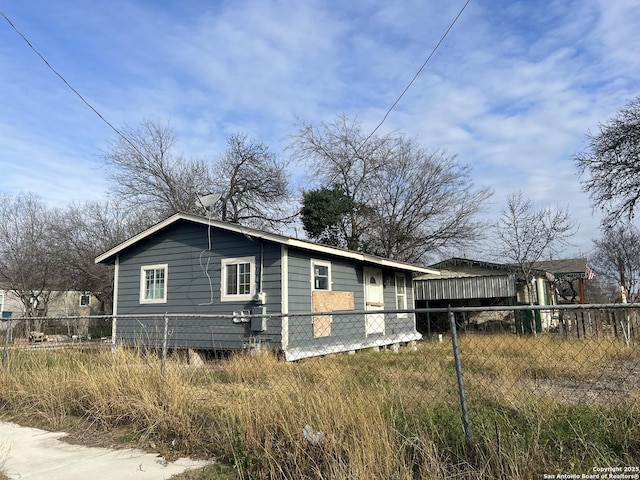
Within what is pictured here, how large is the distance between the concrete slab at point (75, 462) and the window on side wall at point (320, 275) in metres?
7.44

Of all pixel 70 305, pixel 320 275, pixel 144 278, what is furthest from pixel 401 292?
pixel 70 305

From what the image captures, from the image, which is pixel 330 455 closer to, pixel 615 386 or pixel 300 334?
pixel 615 386

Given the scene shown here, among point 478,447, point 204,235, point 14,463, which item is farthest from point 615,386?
point 204,235

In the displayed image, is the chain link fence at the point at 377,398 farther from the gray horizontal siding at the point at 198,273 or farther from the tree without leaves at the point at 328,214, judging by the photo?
the tree without leaves at the point at 328,214

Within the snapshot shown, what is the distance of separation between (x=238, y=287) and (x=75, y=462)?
7.04m

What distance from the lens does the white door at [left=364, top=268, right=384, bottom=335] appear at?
46.8 feet

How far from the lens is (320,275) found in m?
12.2

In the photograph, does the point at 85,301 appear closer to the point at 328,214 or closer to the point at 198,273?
the point at 328,214

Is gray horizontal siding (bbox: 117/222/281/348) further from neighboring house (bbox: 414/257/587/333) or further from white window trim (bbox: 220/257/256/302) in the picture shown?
neighboring house (bbox: 414/257/587/333)

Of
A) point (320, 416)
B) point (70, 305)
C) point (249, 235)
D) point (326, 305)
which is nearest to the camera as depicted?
point (320, 416)

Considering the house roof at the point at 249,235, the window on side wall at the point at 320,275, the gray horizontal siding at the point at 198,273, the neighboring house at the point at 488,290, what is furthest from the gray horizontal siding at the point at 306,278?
the neighboring house at the point at 488,290

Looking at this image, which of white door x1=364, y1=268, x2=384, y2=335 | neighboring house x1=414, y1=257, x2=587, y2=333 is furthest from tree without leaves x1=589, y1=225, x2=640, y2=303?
white door x1=364, y1=268, x2=384, y2=335

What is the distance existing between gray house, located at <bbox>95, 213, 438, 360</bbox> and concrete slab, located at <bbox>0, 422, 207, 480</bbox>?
16.3 feet

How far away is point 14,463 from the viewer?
425 cm
